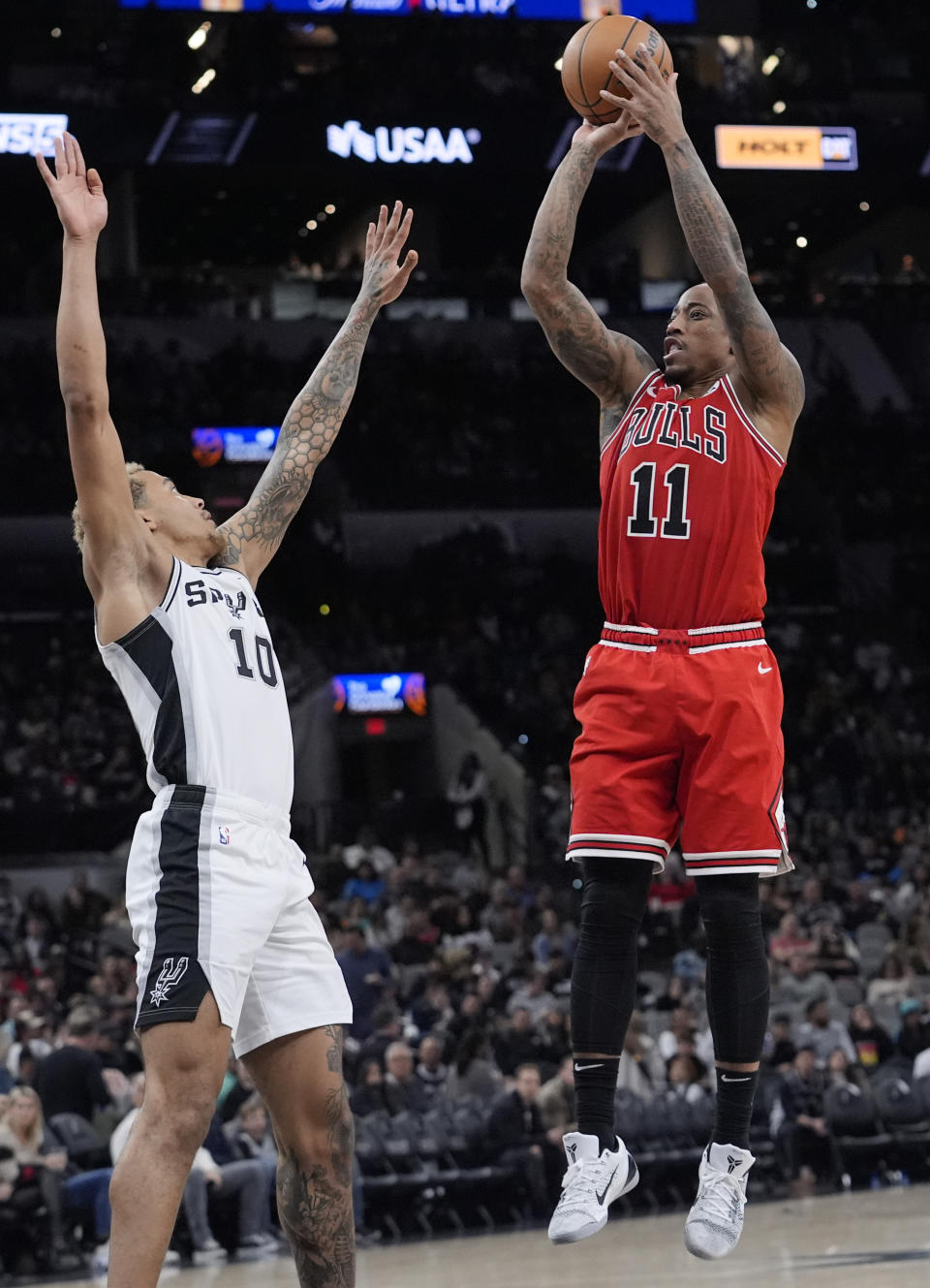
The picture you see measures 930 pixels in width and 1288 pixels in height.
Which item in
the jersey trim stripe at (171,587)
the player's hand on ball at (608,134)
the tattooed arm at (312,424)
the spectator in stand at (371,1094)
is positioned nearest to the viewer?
the jersey trim stripe at (171,587)

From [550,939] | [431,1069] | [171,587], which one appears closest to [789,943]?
[550,939]

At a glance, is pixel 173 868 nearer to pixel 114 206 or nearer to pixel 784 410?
pixel 784 410

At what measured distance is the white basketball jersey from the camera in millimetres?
5078

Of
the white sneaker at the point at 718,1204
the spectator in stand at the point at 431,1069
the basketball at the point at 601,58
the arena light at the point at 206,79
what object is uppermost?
the arena light at the point at 206,79

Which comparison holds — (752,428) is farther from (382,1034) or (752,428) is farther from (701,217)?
(382,1034)

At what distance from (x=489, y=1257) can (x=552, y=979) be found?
13.9ft

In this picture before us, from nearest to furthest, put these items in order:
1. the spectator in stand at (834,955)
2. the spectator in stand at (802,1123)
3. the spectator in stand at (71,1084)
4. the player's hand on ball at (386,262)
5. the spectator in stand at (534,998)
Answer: the player's hand on ball at (386,262)
the spectator in stand at (71,1084)
the spectator in stand at (802,1123)
the spectator in stand at (534,998)
the spectator in stand at (834,955)

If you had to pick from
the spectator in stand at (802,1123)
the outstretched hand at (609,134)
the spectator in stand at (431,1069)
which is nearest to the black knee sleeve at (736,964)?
the outstretched hand at (609,134)

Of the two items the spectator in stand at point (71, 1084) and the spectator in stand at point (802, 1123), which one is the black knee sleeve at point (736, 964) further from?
the spectator in stand at point (802, 1123)

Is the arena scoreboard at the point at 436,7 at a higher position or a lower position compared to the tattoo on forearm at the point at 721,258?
higher

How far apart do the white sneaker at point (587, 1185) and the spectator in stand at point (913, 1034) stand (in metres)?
9.23

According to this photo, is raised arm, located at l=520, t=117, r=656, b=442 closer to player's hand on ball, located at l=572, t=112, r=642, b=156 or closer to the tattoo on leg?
player's hand on ball, located at l=572, t=112, r=642, b=156

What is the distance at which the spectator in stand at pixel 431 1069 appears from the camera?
500 inches

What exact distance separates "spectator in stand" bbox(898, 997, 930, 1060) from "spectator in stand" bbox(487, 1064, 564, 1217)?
3121mm
